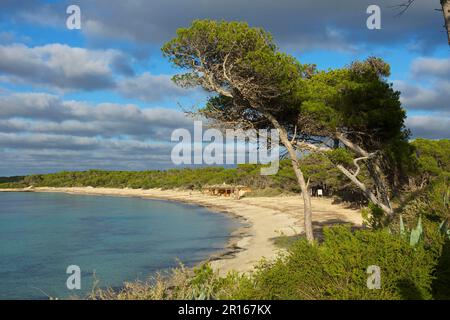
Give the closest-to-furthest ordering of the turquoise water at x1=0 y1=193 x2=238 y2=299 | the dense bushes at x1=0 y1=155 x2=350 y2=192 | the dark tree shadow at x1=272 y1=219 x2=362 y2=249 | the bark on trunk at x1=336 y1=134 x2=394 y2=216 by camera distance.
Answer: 1. the bark on trunk at x1=336 y1=134 x2=394 y2=216
2. the turquoise water at x1=0 y1=193 x2=238 y2=299
3. the dark tree shadow at x1=272 y1=219 x2=362 y2=249
4. the dense bushes at x1=0 y1=155 x2=350 y2=192

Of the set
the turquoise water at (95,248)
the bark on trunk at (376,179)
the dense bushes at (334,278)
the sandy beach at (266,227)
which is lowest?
the turquoise water at (95,248)

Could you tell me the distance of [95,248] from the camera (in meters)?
26.6

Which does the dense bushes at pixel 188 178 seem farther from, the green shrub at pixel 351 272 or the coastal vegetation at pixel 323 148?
the green shrub at pixel 351 272

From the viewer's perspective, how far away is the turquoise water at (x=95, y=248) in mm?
17891

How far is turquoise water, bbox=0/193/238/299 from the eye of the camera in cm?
1789

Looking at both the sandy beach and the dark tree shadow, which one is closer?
the sandy beach

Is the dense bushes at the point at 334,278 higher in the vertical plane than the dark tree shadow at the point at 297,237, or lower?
higher

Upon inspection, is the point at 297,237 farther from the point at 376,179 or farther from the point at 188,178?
the point at 188,178

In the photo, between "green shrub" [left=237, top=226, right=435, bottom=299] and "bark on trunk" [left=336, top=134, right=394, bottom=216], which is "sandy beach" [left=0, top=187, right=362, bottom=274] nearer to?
"green shrub" [left=237, top=226, right=435, bottom=299]

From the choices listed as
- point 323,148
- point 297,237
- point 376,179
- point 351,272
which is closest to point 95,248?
point 297,237

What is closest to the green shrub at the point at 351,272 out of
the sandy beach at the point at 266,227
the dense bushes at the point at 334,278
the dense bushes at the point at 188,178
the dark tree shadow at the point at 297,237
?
the dense bushes at the point at 334,278

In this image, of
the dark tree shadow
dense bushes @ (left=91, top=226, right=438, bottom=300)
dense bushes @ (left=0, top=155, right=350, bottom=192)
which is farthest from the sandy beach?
dense bushes @ (left=0, top=155, right=350, bottom=192)

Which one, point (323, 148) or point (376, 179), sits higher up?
point (323, 148)
